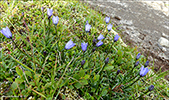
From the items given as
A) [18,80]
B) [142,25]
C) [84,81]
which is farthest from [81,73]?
[142,25]

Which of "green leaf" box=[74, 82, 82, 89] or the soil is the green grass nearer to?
"green leaf" box=[74, 82, 82, 89]

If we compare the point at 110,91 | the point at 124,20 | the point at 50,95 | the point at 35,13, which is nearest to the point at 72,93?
the point at 50,95

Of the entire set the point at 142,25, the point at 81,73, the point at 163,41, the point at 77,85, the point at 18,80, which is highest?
the point at 18,80

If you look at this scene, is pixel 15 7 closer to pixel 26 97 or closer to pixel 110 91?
pixel 26 97

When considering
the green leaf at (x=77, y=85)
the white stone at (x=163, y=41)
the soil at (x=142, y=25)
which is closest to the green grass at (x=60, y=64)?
the green leaf at (x=77, y=85)

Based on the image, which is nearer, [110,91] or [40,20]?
[110,91]

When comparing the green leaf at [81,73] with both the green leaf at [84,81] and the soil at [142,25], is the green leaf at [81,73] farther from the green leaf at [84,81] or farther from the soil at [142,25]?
the soil at [142,25]

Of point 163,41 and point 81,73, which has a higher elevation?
point 81,73

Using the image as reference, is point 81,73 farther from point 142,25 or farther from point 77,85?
point 142,25

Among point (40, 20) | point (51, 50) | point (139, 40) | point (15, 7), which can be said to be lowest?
point (139, 40)
